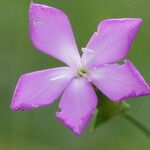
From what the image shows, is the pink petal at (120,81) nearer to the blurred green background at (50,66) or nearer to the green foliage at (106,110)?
the green foliage at (106,110)

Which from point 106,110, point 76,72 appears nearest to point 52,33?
point 76,72

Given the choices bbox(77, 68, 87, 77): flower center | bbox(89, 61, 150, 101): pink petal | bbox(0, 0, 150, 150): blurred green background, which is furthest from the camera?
bbox(0, 0, 150, 150): blurred green background

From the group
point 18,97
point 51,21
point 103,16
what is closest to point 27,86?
point 18,97

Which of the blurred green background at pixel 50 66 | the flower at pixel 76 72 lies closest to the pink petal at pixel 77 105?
the flower at pixel 76 72

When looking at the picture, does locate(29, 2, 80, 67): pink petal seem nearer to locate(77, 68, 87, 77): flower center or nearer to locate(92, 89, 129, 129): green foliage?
locate(77, 68, 87, 77): flower center

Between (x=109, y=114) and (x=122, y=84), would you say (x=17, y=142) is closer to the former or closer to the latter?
(x=109, y=114)

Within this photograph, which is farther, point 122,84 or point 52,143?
point 52,143

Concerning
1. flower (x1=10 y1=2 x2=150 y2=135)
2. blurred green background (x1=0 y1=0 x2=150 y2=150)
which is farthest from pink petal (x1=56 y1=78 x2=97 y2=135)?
blurred green background (x1=0 y1=0 x2=150 y2=150)

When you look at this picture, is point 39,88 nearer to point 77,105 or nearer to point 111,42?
point 77,105
